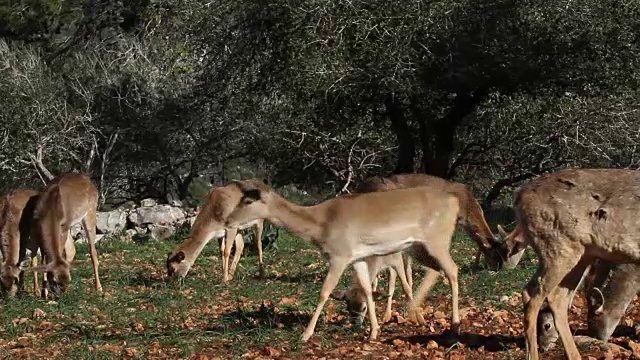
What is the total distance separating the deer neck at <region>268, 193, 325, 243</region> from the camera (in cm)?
914

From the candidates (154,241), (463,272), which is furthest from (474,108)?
(463,272)

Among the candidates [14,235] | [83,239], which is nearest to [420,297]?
[14,235]

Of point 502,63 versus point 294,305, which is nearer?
point 294,305

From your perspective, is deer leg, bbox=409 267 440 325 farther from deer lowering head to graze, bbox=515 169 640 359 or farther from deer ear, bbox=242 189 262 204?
deer lowering head to graze, bbox=515 169 640 359

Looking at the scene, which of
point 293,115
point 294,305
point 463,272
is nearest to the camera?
point 294,305

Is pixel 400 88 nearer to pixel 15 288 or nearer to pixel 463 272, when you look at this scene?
pixel 463 272

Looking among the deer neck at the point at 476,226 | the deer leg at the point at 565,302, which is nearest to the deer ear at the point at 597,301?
the deer leg at the point at 565,302

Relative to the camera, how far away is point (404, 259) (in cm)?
1127

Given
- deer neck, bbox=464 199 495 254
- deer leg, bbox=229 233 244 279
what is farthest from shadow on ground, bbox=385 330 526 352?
deer leg, bbox=229 233 244 279

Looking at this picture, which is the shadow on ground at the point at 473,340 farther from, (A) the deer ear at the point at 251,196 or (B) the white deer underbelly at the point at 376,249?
(A) the deer ear at the point at 251,196

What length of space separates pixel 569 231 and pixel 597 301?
124cm

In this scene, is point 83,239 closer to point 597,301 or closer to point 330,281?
point 330,281

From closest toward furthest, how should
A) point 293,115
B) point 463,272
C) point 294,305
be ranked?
1. point 294,305
2. point 463,272
3. point 293,115

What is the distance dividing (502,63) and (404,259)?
9896 mm
